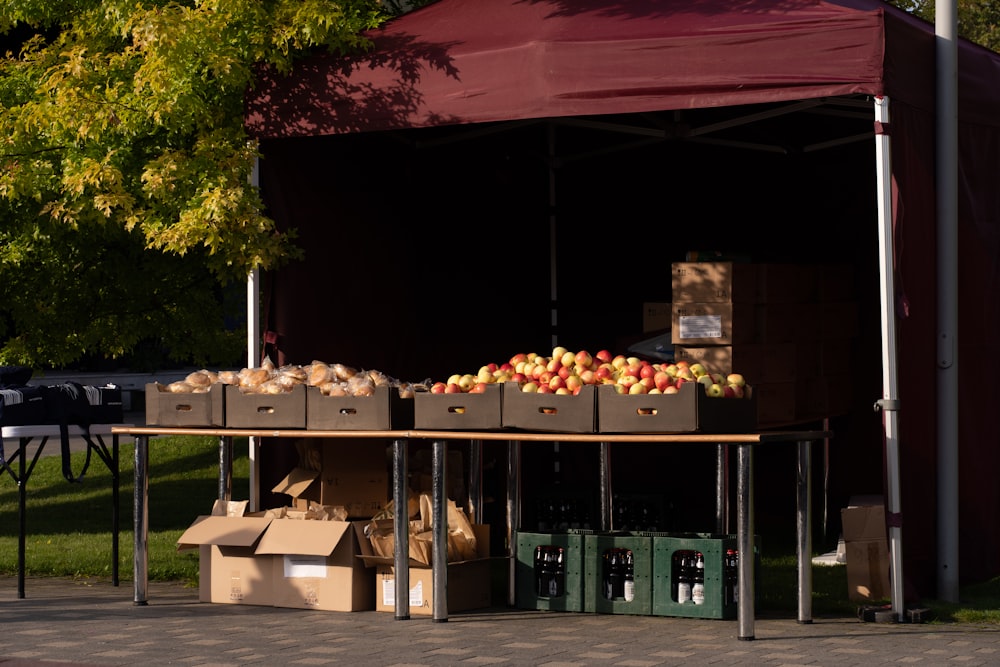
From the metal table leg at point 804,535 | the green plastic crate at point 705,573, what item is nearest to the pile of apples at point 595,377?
the metal table leg at point 804,535

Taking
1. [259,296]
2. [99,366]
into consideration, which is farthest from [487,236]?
[99,366]

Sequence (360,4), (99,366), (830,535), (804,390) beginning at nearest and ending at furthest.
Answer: (360,4)
(804,390)
(830,535)
(99,366)

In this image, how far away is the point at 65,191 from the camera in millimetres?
10555

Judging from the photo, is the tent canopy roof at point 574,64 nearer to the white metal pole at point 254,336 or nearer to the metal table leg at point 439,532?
the white metal pole at point 254,336

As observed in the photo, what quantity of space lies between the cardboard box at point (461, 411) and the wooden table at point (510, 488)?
0.21 feet

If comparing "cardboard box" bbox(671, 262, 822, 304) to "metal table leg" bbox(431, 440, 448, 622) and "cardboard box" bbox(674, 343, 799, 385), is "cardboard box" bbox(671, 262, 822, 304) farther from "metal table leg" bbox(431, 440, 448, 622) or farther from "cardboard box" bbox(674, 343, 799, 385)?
"metal table leg" bbox(431, 440, 448, 622)

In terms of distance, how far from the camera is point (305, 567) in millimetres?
9383

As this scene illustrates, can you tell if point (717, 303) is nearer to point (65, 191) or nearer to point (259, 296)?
point (259, 296)

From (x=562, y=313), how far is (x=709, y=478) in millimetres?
1732

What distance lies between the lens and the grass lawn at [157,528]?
945cm

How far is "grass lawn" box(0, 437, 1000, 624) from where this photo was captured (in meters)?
9.45

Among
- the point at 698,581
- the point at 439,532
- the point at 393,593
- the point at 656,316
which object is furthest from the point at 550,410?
the point at 656,316

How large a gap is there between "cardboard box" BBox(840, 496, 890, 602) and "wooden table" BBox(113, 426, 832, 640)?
81 cm

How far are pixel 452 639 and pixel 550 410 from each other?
129 centimetres
